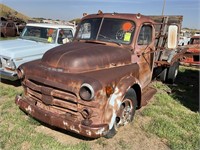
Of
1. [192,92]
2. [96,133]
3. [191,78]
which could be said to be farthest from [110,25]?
[191,78]

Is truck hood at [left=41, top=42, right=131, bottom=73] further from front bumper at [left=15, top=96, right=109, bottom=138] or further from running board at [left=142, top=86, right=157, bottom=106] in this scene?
running board at [left=142, top=86, right=157, bottom=106]

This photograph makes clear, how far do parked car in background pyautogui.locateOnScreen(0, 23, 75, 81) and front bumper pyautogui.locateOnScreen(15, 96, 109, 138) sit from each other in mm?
2717

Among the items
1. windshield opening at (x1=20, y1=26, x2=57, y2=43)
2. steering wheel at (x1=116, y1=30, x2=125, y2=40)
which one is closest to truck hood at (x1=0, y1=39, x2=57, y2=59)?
windshield opening at (x1=20, y1=26, x2=57, y2=43)

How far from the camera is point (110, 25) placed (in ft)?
17.1

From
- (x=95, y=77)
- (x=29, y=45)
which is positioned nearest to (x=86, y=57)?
(x=95, y=77)

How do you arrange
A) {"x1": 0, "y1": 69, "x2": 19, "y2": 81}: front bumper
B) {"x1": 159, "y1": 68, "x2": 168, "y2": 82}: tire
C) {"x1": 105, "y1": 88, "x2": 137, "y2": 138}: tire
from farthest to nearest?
{"x1": 159, "y1": 68, "x2": 168, "y2": 82}: tire < {"x1": 0, "y1": 69, "x2": 19, "y2": 81}: front bumper < {"x1": 105, "y1": 88, "x2": 137, "y2": 138}: tire

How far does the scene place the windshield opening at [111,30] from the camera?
5090mm

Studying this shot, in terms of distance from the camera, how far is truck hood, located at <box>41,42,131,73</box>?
4.09 meters

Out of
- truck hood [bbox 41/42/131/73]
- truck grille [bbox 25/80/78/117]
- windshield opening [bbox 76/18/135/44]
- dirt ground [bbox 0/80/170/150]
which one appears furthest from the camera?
windshield opening [bbox 76/18/135/44]

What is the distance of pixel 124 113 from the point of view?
4637 mm

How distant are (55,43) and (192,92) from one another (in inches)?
183

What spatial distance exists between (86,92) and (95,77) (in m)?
0.30

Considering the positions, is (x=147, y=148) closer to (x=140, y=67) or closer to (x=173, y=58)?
(x=140, y=67)

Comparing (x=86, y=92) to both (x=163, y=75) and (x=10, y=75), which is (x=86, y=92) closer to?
(x=10, y=75)
